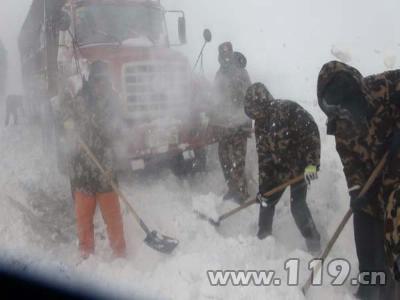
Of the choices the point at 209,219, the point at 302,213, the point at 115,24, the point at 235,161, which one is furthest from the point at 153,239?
the point at 115,24

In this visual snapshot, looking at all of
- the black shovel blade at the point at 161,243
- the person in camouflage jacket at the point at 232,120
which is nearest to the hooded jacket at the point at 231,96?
the person in camouflage jacket at the point at 232,120

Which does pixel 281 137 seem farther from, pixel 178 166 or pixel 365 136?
pixel 178 166

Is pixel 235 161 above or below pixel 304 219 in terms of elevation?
above

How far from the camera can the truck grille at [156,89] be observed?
19.8 feet

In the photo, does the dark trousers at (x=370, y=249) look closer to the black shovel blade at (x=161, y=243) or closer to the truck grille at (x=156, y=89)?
the black shovel blade at (x=161, y=243)

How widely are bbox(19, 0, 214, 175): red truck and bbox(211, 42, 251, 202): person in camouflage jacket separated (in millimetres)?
324

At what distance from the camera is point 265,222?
479 cm

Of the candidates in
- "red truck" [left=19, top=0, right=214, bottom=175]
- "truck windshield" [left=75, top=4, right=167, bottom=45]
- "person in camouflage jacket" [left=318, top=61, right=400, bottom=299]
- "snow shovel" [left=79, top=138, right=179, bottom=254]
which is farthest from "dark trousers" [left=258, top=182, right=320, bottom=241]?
"truck windshield" [left=75, top=4, right=167, bottom=45]

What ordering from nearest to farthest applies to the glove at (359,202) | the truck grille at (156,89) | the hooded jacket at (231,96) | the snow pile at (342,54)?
the glove at (359,202) → the truck grille at (156,89) → the hooded jacket at (231,96) → the snow pile at (342,54)

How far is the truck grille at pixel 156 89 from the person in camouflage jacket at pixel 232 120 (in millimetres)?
569

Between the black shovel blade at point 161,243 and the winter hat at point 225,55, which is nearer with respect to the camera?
the black shovel blade at point 161,243

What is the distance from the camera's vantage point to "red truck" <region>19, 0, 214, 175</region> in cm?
591

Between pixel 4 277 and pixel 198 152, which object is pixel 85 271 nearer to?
pixel 4 277

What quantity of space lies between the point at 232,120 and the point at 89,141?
249cm
